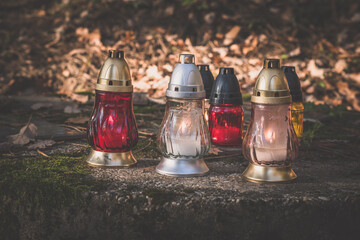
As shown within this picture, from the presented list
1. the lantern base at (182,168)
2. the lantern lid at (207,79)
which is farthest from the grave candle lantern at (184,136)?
the lantern lid at (207,79)

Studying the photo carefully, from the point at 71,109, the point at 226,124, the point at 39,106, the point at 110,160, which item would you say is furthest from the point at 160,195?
the point at 39,106

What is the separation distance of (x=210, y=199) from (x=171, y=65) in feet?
11.1

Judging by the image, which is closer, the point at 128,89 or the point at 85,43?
the point at 128,89

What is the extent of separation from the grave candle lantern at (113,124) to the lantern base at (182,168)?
17 centimetres

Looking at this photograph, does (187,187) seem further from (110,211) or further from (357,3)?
(357,3)

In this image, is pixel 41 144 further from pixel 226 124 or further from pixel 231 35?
pixel 231 35

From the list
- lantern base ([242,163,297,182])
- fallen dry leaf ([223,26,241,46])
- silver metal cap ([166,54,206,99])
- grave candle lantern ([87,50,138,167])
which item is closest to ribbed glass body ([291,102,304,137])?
lantern base ([242,163,297,182])

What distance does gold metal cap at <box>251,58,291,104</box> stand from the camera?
55.3 inches

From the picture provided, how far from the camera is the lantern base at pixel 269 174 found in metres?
1.46

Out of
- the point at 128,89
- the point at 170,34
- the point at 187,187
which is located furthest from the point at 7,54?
the point at 187,187

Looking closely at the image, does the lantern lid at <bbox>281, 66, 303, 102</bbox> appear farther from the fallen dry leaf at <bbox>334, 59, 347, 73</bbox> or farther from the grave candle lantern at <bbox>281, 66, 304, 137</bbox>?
the fallen dry leaf at <bbox>334, 59, 347, 73</bbox>

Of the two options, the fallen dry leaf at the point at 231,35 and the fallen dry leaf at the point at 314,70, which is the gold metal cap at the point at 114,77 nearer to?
the fallen dry leaf at the point at 314,70

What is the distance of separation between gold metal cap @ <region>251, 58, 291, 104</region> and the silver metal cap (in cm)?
21

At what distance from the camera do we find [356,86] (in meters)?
4.39
